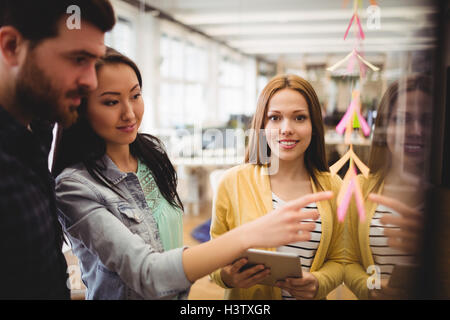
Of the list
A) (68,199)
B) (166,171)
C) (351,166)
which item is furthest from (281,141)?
(68,199)

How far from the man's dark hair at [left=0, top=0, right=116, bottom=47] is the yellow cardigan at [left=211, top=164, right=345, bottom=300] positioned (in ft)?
1.88

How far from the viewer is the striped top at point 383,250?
0.87 meters

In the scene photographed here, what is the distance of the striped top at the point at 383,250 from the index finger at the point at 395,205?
11 mm

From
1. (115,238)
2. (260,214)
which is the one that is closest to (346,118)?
(260,214)

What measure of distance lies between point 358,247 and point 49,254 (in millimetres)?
807

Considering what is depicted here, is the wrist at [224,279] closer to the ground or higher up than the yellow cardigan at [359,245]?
closer to the ground

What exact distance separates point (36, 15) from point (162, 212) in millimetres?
558

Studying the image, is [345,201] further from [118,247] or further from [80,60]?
[80,60]

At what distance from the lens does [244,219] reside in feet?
2.94

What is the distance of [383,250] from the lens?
0.88 meters

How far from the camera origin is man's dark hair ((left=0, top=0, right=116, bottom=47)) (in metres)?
0.65

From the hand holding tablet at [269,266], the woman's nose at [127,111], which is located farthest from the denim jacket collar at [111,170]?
the hand holding tablet at [269,266]

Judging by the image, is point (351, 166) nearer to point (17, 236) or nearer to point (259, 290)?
point (259, 290)

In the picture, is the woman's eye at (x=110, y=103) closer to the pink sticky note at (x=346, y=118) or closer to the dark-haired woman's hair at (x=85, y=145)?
the dark-haired woman's hair at (x=85, y=145)
